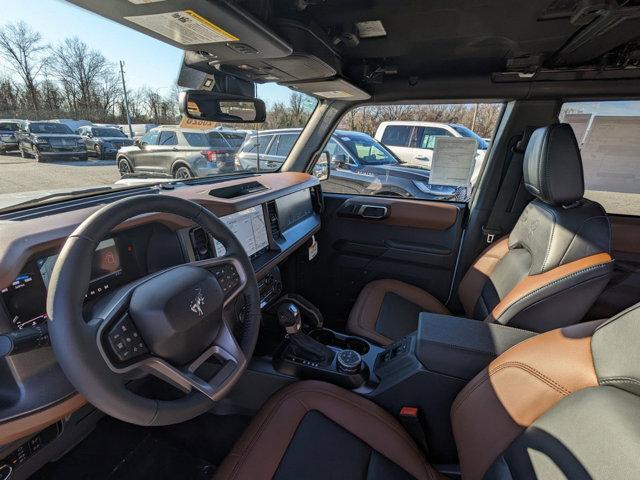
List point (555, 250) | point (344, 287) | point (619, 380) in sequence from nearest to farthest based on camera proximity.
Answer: point (619, 380) → point (555, 250) → point (344, 287)

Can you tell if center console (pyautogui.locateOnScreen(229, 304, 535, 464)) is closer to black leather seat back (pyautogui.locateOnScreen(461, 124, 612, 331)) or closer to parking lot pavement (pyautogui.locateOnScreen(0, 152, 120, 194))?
black leather seat back (pyautogui.locateOnScreen(461, 124, 612, 331))

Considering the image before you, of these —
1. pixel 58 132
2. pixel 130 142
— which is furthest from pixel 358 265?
pixel 130 142

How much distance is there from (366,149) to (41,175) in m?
2.58

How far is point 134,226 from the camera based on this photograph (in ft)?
3.53

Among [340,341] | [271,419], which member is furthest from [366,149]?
[271,419]

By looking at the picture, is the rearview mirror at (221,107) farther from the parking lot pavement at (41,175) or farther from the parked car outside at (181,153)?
the parking lot pavement at (41,175)

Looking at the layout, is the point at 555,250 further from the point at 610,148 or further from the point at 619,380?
the point at 610,148

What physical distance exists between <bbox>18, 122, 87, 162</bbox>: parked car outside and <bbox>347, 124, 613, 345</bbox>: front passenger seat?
219 centimetres

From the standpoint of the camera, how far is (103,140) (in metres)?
3.21

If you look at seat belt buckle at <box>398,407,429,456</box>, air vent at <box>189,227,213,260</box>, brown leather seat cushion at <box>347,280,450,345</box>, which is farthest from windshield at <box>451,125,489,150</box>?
air vent at <box>189,227,213,260</box>

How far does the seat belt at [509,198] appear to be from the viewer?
7.07 ft

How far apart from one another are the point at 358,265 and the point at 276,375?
1.32 m

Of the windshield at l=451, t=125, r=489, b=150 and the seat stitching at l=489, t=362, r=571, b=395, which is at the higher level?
the windshield at l=451, t=125, r=489, b=150

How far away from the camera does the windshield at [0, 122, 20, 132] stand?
1909 millimetres
